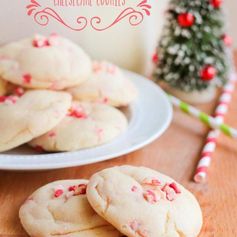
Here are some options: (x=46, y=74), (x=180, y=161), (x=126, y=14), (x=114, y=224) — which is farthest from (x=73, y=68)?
(x=114, y=224)

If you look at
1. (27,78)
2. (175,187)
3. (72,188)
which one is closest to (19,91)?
(27,78)

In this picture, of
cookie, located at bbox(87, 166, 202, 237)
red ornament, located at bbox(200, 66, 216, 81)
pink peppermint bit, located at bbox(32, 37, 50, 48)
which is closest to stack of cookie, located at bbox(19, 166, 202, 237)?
cookie, located at bbox(87, 166, 202, 237)

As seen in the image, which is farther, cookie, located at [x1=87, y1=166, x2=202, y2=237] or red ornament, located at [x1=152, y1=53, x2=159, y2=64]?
red ornament, located at [x1=152, y1=53, x2=159, y2=64]

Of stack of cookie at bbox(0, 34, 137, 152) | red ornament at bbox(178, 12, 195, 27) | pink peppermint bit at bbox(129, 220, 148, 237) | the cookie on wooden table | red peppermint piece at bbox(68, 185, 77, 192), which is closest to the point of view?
pink peppermint bit at bbox(129, 220, 148, 237)

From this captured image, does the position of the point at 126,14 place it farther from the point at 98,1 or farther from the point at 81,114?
the point at 81,114

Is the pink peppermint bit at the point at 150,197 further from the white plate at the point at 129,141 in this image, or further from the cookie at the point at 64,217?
the white plate at the point at 129,141

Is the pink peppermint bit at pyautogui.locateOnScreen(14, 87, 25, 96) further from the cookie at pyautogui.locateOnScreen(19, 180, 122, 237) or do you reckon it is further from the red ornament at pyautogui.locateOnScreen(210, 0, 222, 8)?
the red ornament at pyautogui.locateOnScreen(210, 0, 222, 8)
